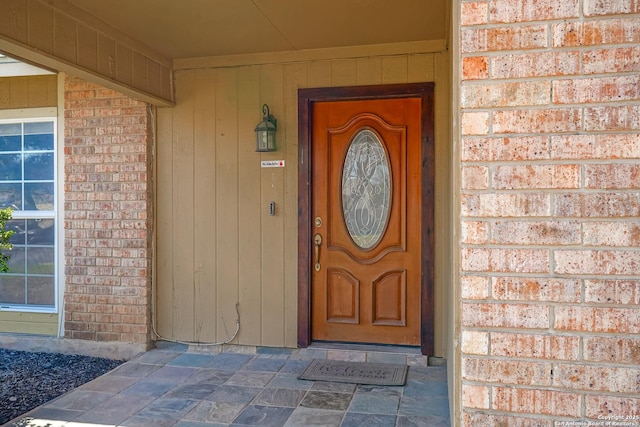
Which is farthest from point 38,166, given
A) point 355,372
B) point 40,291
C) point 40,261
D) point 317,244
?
point 355,372

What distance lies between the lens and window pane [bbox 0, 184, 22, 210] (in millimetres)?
4589

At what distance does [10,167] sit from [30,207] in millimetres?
436

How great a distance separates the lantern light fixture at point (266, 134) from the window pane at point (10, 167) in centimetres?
235

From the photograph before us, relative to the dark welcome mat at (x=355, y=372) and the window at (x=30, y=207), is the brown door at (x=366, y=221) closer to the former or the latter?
the dark welcome mat at (x=355, y=372)

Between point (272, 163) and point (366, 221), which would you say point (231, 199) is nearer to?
point (272, 163)

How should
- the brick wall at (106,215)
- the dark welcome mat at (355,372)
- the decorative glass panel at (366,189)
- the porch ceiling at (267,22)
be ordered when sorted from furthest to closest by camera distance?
the brick wall at (106,215) < the decorative glass panel at (366,189) < the dark welcome mat at (355,372) < the porch ceiling at (267,22)

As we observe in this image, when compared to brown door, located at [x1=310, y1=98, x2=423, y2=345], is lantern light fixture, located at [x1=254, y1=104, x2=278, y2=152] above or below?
above

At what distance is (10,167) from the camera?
15.1 ft

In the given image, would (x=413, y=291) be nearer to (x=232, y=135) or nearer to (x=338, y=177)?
(x=338, y=177)

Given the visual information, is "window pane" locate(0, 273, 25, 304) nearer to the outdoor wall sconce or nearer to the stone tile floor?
the stone tile floor

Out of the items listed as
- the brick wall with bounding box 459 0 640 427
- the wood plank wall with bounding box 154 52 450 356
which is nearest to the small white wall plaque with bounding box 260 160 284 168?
the wood plank wall with bounding box 154 52 450 356

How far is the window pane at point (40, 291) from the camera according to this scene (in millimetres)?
4500

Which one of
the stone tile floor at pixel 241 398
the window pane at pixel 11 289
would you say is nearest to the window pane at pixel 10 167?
the window pane at pixel 11 289

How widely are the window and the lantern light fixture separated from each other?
1.95 metres
